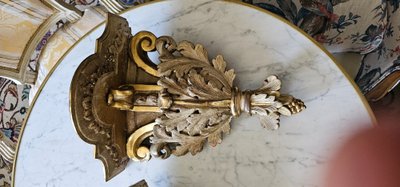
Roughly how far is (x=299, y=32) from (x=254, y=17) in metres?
0.07

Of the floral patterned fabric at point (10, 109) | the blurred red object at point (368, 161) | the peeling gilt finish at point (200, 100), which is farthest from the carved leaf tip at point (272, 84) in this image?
the floral patterned fabric at point (10, 109)

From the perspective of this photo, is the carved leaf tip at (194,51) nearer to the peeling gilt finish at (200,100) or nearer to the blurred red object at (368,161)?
the peeling gilt finish at (200,100)

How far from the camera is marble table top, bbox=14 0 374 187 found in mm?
767

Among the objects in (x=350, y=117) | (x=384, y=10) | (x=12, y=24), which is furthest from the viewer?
(x=12, y=24)

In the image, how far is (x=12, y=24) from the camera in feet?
3.43

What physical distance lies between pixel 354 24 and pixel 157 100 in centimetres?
37

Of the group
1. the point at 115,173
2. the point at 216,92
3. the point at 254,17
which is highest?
the point at 254,17

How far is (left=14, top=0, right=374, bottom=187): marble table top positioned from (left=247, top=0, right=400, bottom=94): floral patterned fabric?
0.42ft

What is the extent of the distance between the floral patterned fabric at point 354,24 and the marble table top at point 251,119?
5.0 inches

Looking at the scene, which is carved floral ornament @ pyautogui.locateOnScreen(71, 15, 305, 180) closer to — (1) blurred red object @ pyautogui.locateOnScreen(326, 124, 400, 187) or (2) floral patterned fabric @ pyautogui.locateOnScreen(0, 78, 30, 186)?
(1) blurred red object @ pyautogui.locateOnScreen(326, 124, 400, 187)

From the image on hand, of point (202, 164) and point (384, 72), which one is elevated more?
point (384, 72)

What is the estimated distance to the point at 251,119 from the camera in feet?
2.64

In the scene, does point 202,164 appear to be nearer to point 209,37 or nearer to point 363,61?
point 209,37

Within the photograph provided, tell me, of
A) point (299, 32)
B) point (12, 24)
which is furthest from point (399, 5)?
point (12, 24)
